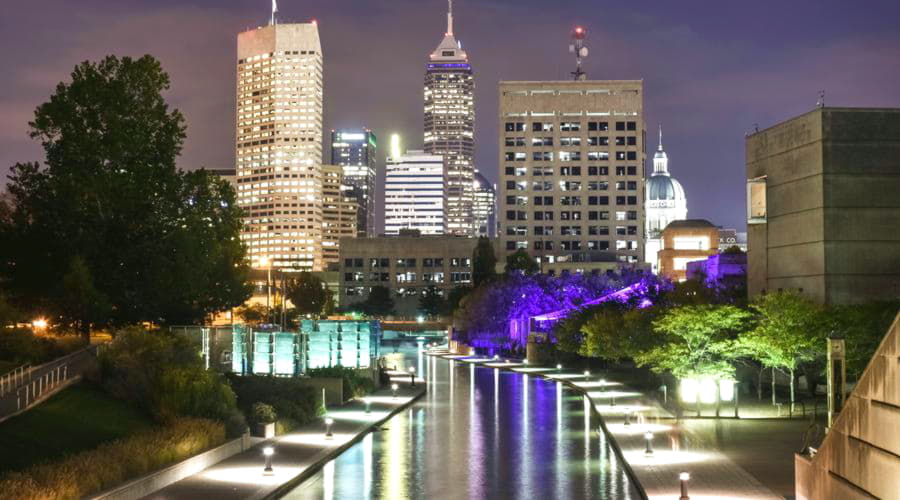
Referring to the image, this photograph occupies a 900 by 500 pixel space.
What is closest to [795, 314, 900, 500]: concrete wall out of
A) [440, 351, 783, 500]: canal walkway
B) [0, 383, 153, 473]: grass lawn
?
[440, 351, 783, 500]: canal walkway

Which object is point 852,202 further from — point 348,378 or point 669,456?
point 348,378

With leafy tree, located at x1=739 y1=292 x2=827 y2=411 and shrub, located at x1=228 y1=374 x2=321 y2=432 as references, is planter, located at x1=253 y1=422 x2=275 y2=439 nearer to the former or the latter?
shrub, located at x1=228 y1=374 x2=321 y2=432

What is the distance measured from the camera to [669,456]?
1225 inches

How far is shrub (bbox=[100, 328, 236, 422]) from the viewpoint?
34406mm

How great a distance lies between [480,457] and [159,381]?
1024cm

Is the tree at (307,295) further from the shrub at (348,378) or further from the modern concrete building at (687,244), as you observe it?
the shrub at (348,378)

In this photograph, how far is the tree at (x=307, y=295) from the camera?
176 m

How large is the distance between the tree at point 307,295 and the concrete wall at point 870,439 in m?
158

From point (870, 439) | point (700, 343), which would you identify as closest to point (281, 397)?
point (700, 343)

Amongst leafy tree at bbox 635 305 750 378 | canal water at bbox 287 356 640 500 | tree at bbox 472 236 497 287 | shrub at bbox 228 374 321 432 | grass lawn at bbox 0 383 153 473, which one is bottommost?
canal water at bbox 287 356 640 500

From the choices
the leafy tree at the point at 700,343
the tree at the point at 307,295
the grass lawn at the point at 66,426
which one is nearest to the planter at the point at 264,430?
the grass lawn at the point at 66,426

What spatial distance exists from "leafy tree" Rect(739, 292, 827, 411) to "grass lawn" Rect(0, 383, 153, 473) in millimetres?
23295

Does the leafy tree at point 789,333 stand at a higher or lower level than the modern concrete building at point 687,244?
lower

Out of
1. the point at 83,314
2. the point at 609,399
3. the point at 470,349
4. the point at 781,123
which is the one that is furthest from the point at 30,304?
the point at 470,349
